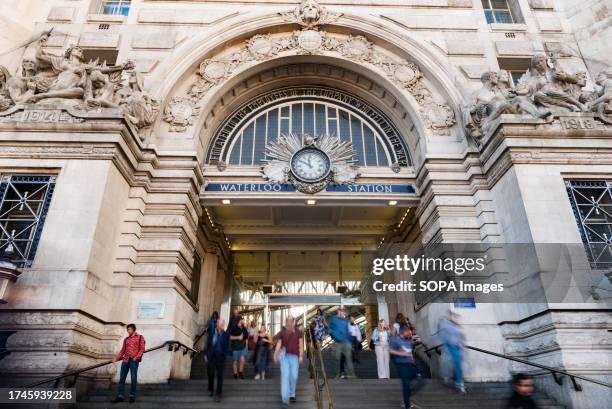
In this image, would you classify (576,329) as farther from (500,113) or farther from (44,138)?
(44,138)

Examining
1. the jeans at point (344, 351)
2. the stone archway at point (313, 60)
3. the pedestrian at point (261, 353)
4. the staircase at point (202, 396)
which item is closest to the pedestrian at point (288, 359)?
the staircase at point (202, 396)

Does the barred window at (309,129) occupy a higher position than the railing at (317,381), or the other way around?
the barred window at (309,129)

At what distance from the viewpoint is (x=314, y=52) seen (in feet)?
50.2

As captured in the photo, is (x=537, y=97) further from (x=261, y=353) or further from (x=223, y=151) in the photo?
(x=261, y=353)

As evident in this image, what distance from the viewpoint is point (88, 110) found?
11484 mm

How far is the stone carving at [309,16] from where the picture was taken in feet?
51.0

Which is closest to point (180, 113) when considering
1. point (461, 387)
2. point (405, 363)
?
point (405, 363)

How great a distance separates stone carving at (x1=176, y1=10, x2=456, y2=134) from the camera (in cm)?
1452

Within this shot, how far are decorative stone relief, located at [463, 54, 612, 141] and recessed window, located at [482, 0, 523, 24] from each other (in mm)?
5413

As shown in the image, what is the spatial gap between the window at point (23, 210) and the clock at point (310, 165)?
7.07 metres

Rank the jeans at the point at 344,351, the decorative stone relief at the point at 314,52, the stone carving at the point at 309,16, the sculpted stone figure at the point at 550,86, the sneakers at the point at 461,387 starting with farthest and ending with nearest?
the stone carving at the point at 309,16 → the decorative stone relief at the point at 314,52 → the sculpted stone figure at the point at 550,86 → the jeans at the point at 344,351 → the sneakers at the point at 461,387

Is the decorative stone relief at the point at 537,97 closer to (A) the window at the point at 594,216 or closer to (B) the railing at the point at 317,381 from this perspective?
(A) the window at the point at 594,216

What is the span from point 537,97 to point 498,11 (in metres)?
7.61

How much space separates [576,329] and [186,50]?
1415 cm
